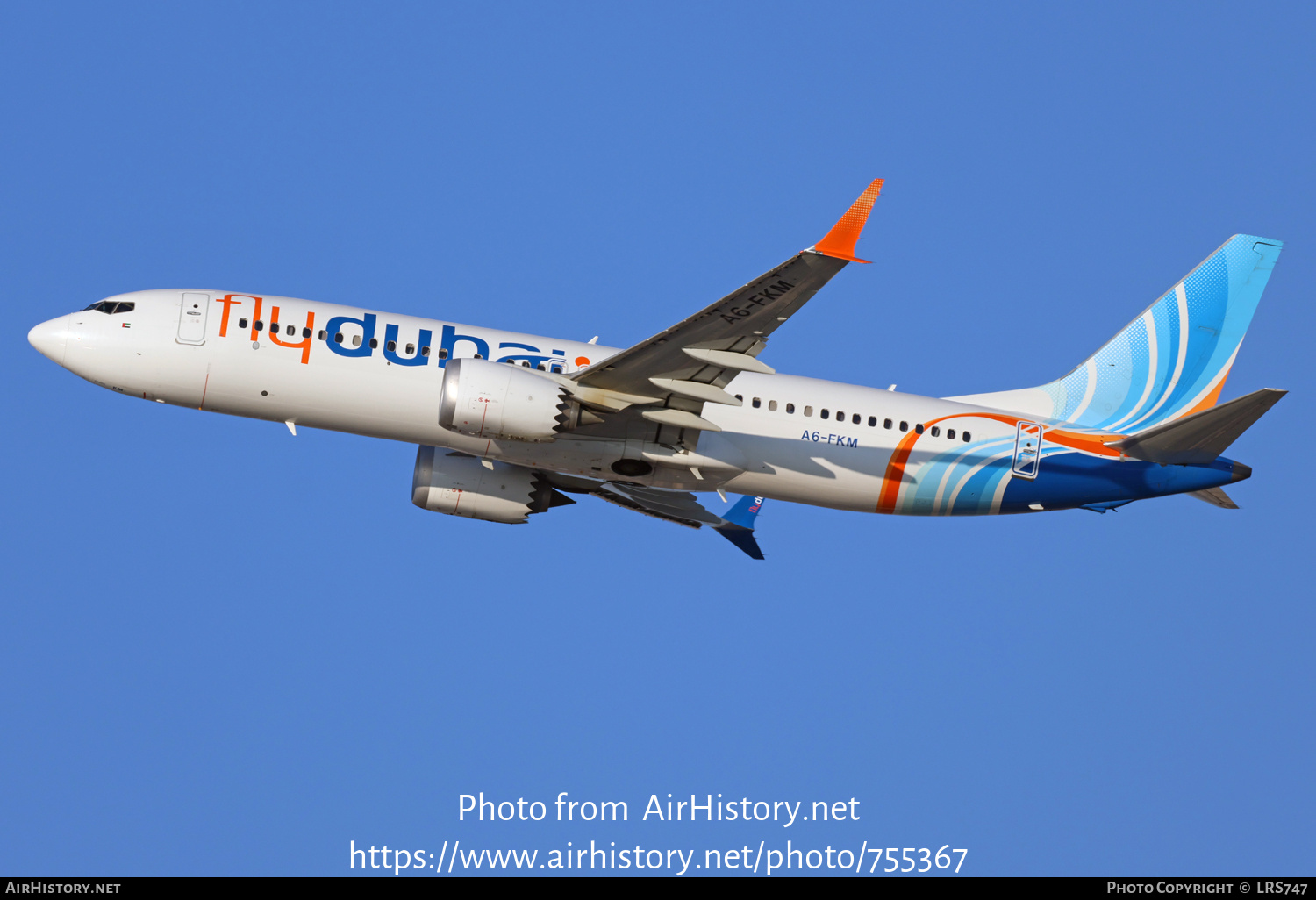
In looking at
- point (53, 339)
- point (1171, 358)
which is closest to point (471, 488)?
point (53, 339)

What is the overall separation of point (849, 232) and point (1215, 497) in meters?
14.8

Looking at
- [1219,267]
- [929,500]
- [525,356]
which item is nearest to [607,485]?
[525,356]

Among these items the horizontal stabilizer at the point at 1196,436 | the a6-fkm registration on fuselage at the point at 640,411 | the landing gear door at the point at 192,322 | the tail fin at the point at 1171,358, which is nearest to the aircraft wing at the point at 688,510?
the a6-fkm registration on fuselage at the point at 640,411

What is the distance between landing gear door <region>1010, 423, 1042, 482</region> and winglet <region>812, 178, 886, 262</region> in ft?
34.8

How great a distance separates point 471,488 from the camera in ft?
121

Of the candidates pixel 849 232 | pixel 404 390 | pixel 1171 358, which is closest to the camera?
pixel 849 232

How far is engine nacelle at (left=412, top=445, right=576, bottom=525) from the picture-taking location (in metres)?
36.9

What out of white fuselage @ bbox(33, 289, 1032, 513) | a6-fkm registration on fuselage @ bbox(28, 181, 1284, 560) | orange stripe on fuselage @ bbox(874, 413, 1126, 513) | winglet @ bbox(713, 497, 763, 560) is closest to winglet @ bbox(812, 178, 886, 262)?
a6-fkm registration on fuselage @ bbox(28, 181, 1284, 560)

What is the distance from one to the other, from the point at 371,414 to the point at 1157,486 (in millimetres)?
20285

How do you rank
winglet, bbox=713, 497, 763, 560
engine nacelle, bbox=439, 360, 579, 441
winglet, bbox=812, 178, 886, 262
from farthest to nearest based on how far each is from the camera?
winglet, bbox=713, 497, 763, 560 < engine nacelle, bbox=439, 360, 579, 441 < winglet, bbox=812, 178, 886, 262

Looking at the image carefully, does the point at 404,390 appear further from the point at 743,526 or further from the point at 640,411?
the point at 743,526

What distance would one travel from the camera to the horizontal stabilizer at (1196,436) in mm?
31281

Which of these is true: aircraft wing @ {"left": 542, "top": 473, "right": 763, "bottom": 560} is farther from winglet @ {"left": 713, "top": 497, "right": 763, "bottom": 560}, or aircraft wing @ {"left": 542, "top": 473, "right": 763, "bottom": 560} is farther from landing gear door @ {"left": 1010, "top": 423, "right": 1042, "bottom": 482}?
landing gear door @ {"left": 1010, "top": 423, "right": 1042, "bottom": 482}

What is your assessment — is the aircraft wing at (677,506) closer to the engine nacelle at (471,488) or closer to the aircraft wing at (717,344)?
the engine nacelle at (471,488)
